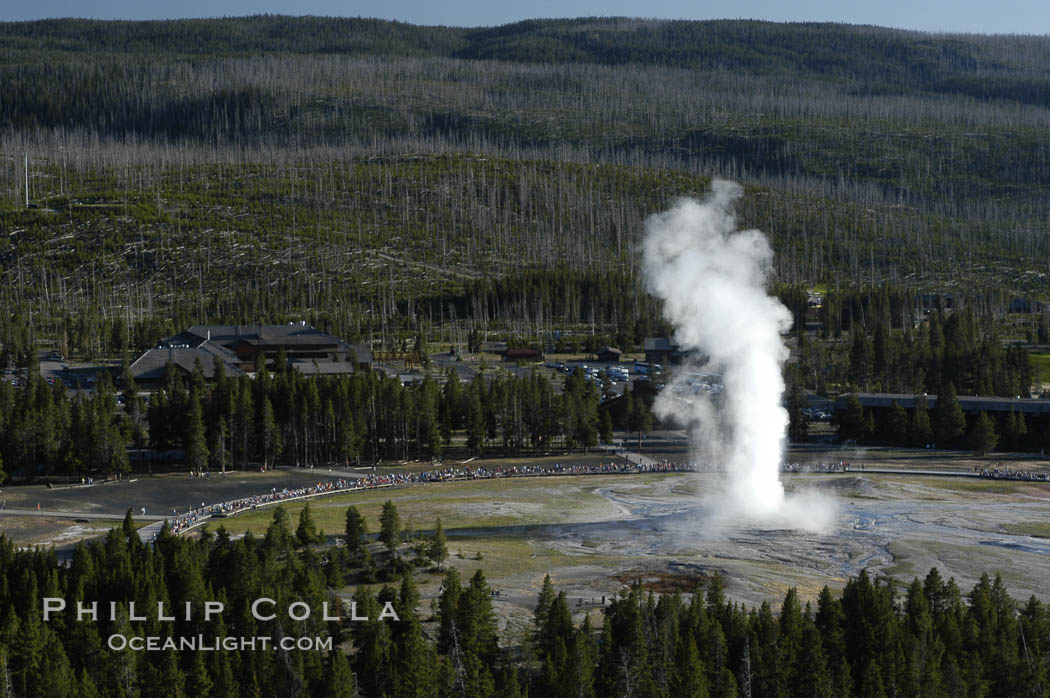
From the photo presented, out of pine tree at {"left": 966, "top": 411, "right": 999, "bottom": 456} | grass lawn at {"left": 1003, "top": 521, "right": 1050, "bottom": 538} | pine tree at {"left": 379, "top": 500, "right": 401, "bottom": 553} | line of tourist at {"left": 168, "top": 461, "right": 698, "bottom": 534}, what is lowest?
line of tourist at {"left": 168, "top": 461, "right": 698, "bottom": 534}

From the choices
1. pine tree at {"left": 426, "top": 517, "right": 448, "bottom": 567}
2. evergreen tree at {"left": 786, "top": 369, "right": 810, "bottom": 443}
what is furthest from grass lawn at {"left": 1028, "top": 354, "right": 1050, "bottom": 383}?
pine tree at {"left": 426, "top": 517, "right": 448, "bottom": 567}

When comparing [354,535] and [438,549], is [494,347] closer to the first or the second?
[354,535]

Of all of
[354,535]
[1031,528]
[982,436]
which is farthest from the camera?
[982,436]

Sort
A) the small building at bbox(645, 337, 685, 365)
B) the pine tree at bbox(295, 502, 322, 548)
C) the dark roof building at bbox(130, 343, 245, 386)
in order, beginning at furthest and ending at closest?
the small building at bbox(645, 337, 685, 365)
the dark roof building at bbox(130, 343, 245, 386)
the pine tree at bbox(295, 502, 322, 548)

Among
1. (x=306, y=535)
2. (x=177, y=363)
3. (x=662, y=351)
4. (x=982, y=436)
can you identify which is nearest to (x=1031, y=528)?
(x=982, y=436)

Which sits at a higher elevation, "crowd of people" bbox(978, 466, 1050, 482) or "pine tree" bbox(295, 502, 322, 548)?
"pine tree" bbox(295, 502, 322, 548)

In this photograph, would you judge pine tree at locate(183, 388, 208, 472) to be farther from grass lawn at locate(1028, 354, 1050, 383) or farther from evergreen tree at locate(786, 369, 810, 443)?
grass lawn at locate(1028, 354, 1050, 383)

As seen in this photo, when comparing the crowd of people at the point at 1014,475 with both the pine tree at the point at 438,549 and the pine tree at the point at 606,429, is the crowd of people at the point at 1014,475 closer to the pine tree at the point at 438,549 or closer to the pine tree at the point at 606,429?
the pine tree at the point at 606,429

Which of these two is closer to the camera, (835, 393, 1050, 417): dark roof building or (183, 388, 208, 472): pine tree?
(183, 388, 208, 472): pine tree

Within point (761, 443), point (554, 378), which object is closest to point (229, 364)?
point (554, 378)
